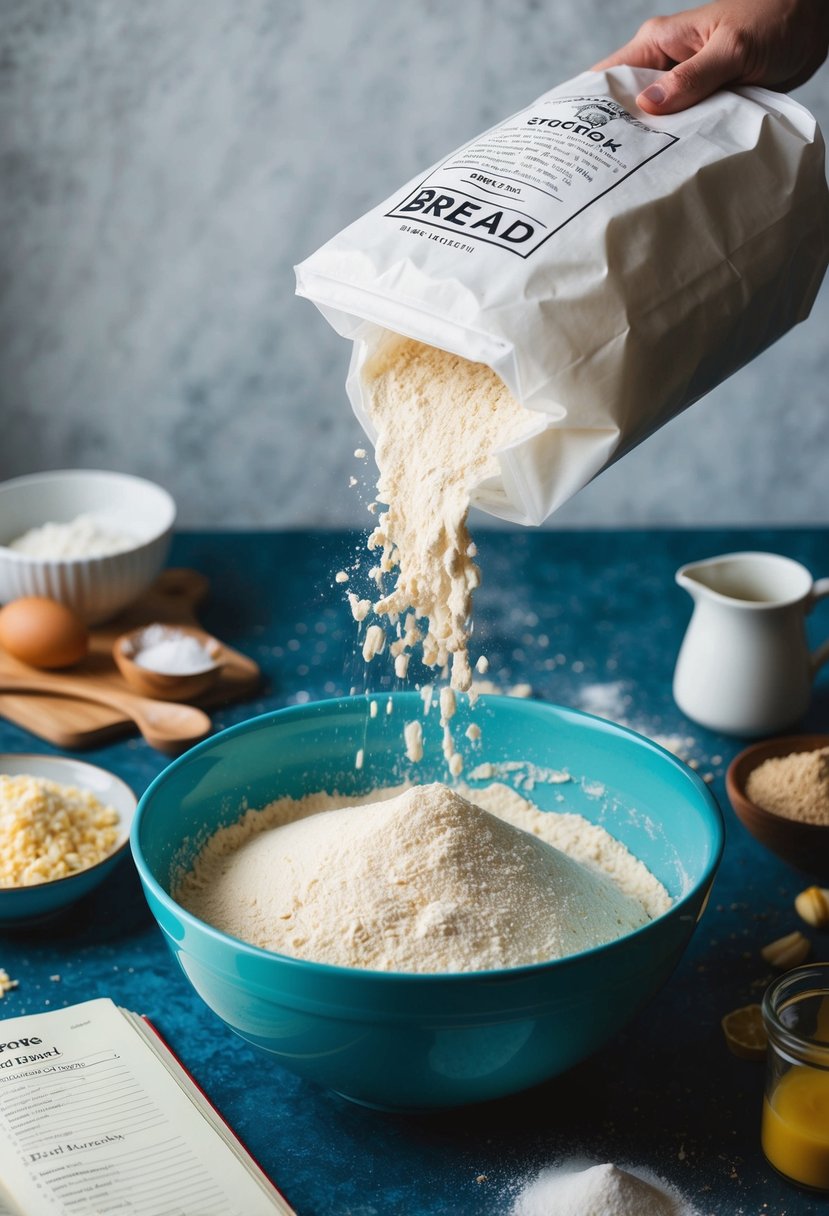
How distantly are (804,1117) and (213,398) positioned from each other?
1567 millimetres

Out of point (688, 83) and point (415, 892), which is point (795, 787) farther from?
point (688, 83)

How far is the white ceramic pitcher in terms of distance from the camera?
4.88ft

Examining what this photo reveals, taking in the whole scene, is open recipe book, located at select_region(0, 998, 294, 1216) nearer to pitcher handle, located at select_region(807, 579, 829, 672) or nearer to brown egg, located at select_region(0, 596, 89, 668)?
brown egg, located at select_region(0, 596, 89, 668)

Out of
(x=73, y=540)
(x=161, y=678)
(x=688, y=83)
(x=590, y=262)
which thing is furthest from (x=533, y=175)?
(x=73, y=540)

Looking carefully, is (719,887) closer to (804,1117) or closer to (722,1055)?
(722,1055)

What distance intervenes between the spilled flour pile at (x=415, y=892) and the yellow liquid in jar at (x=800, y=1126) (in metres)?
0.16

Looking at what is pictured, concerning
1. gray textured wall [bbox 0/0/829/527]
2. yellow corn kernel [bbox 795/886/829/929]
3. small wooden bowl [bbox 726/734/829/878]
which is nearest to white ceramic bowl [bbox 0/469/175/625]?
gray textured wall [bbox 0/0/829/527]

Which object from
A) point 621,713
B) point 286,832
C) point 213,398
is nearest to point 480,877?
point 286,832

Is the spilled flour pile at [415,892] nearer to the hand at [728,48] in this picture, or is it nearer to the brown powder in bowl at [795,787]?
the brown powder in bowl at [795,787]

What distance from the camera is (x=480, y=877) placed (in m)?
1.00

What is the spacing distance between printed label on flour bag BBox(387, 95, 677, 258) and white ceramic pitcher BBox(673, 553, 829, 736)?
62cm

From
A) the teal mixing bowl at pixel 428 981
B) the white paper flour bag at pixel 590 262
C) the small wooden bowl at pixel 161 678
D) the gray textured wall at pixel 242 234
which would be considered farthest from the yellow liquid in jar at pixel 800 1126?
the gray textured wall at pixel 242 234

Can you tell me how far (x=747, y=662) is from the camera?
150cm

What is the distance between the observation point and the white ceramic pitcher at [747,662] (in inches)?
58.6
